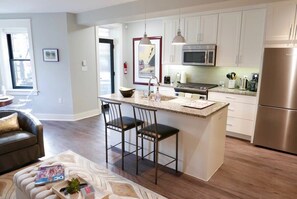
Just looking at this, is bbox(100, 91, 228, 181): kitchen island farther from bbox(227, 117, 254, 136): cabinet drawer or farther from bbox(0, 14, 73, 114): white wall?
bbox(0, 14, 73, 114): white wall

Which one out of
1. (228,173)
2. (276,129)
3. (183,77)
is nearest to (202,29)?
(183,77)

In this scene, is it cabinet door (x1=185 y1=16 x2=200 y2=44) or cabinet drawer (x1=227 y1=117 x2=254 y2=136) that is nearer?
cabinet drawer (x1=227 y1=117 x2=254 y2=136)

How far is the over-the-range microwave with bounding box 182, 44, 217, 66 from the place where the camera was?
15.1 feet

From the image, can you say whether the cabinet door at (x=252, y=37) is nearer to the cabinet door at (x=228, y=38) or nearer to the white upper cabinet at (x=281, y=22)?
the cabinet door at (x=228, y=38)

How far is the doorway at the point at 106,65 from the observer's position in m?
6.44

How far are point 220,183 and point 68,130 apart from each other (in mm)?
3375

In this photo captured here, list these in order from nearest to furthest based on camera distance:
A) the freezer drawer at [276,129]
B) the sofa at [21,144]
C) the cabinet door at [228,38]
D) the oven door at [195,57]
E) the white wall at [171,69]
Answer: the sofa at [21,144] < the freezer drawer at [276,129] < the cabinet door at [228,38] < the oven door at [195,57] < the white wall at [171,69]

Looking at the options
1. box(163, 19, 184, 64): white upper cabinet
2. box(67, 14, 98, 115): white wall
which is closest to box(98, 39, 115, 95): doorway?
box(67, 14, 98, 115): white wall

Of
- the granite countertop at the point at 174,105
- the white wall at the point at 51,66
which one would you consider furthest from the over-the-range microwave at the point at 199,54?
the white wall at the point at 51,66

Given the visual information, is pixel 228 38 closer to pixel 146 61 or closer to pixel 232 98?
pixel 232 98

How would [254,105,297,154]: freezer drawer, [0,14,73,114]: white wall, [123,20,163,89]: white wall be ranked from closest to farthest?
1. [254,105,297,154]: freezer drawer
2. [0,14,73,114]: white wall
3. [123,20,163,89]: white wall

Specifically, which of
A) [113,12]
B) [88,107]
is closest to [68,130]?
[88,107]

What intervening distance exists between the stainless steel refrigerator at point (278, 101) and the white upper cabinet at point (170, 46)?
2070 mm

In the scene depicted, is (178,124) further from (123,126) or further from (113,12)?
(113,12)
